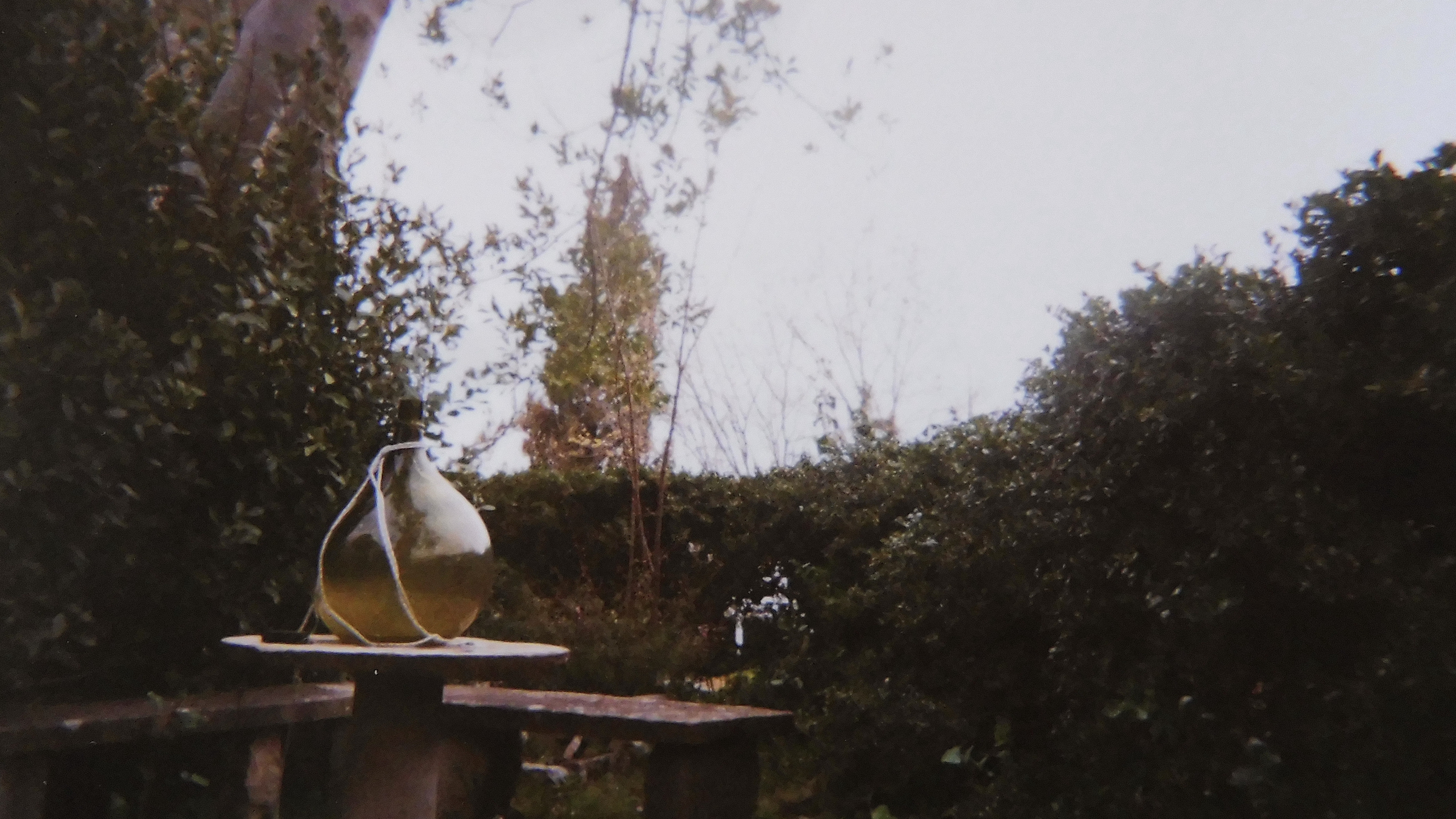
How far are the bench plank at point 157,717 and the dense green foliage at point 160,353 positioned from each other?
17 cm

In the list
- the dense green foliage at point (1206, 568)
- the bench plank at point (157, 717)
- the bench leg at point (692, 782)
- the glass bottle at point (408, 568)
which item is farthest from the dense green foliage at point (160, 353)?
the dense green foliage at point (1206, 568)

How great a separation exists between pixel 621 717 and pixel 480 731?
1.03 m

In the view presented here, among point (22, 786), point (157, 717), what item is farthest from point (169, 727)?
point (22, 786)

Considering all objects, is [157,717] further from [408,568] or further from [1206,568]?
[1206,568]

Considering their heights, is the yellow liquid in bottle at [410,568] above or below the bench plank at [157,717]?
above

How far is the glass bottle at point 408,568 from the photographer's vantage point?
241 centimetres

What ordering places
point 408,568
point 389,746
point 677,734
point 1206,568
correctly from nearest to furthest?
point 408,568
point 389,746
point 1206,568
point 677,734

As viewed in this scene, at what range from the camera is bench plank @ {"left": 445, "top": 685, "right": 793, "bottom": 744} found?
12.7ft

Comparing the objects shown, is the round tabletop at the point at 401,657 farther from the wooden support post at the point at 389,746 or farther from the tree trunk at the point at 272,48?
the tree trunk at the point at 272,48

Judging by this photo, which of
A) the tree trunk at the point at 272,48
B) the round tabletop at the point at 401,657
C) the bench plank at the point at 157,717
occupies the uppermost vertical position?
the tree trunk at the point at 272,48

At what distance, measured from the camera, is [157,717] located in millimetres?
2988

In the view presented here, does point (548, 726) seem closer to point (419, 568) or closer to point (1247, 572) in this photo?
point (419, 568)

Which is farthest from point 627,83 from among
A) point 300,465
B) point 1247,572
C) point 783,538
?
point 1247,572

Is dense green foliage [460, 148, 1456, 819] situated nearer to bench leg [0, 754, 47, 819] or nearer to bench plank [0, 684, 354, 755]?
bench plank [0, 684, 354, 755]
